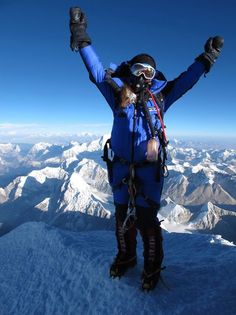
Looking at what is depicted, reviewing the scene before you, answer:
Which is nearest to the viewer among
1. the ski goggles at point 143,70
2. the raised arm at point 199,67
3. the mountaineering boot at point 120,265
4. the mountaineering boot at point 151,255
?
the ski goggles at point 143,70

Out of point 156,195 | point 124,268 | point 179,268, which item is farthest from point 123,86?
point 179,268

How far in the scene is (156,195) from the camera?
8.09 metres

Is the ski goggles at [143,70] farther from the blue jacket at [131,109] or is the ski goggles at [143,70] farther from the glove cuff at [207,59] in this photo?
the glove cuff at [207,59]

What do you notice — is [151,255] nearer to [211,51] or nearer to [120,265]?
[120,265]

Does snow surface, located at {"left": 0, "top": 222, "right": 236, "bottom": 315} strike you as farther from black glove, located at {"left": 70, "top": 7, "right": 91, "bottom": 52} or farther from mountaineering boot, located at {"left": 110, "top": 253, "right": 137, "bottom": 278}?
black glove, located at {"left": 70, "top": 7, "right": 91, "bottom": 52}

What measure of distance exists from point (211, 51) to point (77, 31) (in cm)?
349

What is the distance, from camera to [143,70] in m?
7.50

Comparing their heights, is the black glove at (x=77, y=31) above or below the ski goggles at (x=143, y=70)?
above

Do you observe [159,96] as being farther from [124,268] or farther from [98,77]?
[124,268]

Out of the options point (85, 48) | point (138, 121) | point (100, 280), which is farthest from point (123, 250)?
point (85, 48)

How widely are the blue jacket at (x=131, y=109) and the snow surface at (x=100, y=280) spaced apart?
3.94 m

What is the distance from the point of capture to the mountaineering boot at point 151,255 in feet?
27.0

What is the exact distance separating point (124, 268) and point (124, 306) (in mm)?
1211

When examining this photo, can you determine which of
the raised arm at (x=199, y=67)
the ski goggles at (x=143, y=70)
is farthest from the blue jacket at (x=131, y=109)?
the ski goggles at (x=143, y=70)
